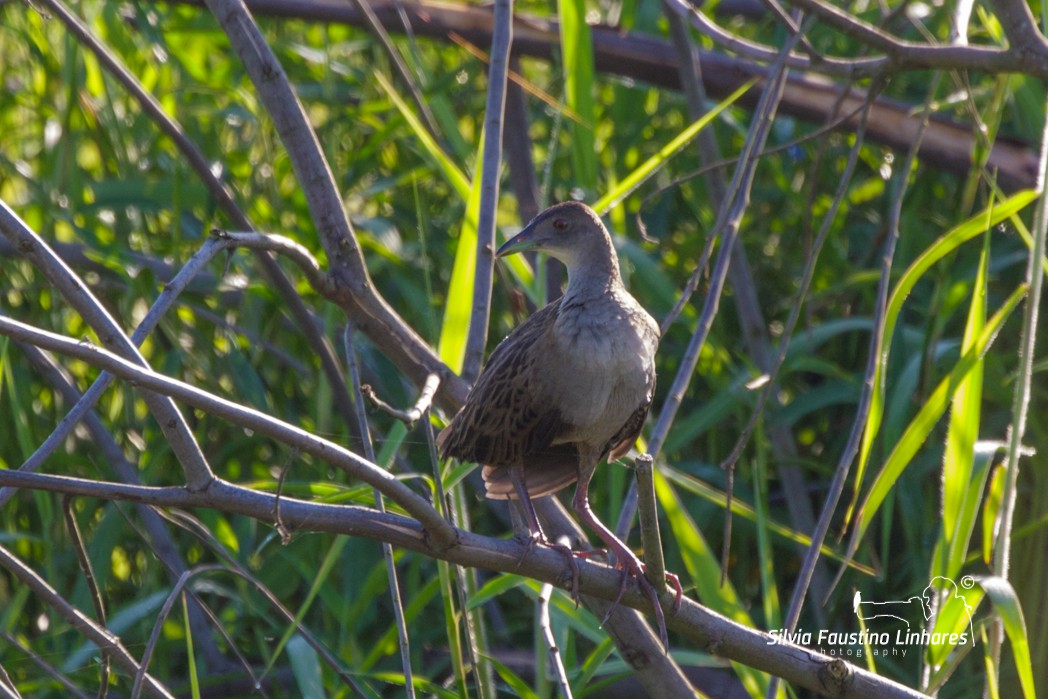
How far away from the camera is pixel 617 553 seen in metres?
2.48

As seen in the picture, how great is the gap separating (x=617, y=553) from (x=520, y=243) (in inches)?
34.0

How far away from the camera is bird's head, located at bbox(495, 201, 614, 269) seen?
2939 millimetres

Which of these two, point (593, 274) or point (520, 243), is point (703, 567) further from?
point (520, 243)

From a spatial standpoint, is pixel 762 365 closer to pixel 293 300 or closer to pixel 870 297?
pixel 870 297

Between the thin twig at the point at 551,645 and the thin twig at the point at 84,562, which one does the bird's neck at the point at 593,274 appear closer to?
the thin twig at the point at 551,645

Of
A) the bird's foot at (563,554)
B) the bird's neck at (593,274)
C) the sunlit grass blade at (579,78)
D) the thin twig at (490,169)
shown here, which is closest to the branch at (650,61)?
the sunlit grass blade at (579,78)

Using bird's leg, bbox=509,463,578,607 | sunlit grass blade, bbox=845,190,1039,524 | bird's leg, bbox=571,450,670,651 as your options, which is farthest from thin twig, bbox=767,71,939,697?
bird's leg, bbox=509,463,578,607

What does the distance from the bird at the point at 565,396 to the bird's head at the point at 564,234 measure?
0.10 metres

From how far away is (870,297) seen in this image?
3896mm

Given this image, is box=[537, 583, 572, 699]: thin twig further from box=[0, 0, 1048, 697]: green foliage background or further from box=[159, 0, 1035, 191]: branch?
box=[159, 0, 1035, 191]: branch

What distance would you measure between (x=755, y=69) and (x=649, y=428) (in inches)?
51.0

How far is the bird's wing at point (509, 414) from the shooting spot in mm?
2596

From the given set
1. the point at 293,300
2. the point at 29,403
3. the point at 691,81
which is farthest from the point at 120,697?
the point at 691,81

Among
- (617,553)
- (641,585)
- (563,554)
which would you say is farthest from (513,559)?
(617,553)
